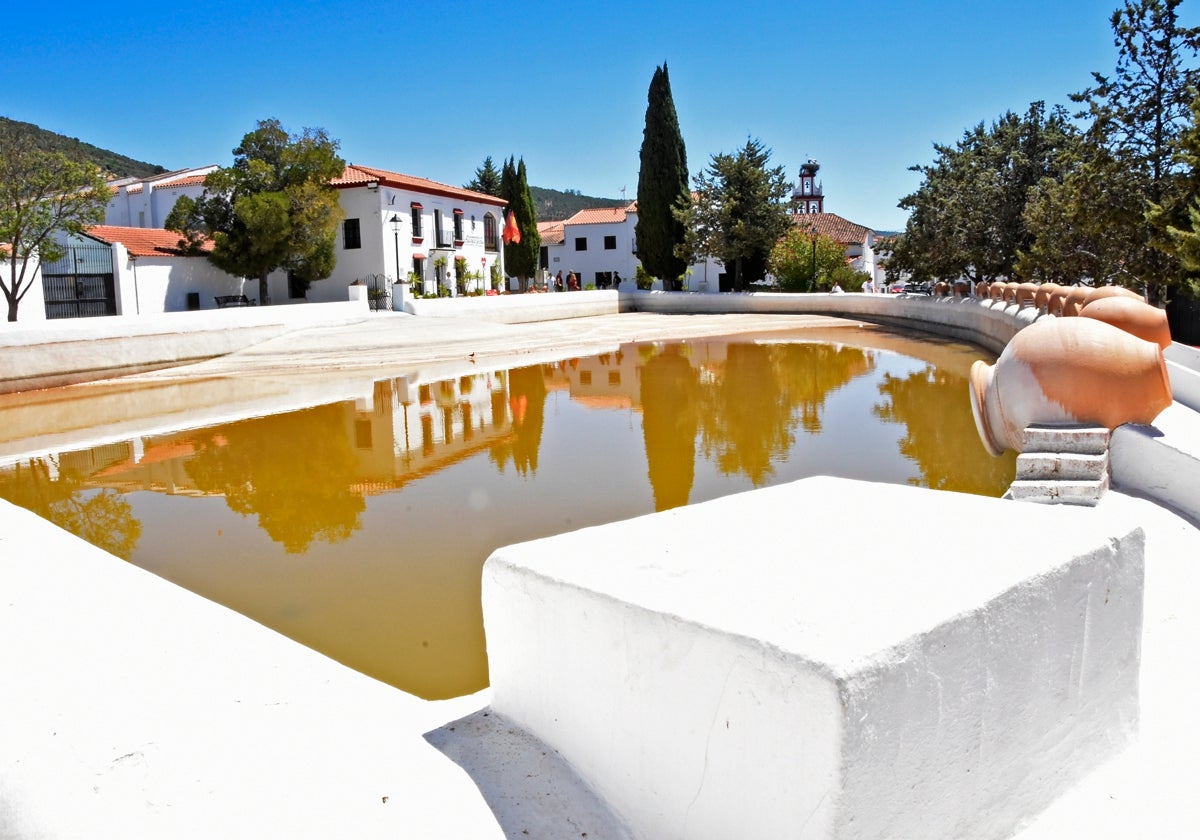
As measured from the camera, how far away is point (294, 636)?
5.66 meters

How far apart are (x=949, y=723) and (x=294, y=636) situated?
14.2 ft

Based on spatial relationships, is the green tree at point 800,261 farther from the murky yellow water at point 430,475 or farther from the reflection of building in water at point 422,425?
the reflection of building in water at point 422,425

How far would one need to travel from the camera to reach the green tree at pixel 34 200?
78.3 ft

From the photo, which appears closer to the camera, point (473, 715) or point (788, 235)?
point (473, 715)

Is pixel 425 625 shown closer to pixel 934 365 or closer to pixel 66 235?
pixel 934 365

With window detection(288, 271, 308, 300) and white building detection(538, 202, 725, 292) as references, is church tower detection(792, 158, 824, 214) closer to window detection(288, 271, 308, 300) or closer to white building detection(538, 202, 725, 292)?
white building detection(538, 202, 725, 292)

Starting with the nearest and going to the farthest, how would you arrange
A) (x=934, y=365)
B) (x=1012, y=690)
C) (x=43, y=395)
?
(x=1012, y=690), (x=43, y=395), (x=934, y=365)

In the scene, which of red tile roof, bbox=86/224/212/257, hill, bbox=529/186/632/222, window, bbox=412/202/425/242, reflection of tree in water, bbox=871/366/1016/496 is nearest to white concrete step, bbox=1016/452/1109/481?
reflection of tree in water, bbox=871/366/1016/496

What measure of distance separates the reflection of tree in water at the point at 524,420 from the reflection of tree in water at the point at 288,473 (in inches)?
71.0

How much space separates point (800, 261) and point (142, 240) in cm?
2535

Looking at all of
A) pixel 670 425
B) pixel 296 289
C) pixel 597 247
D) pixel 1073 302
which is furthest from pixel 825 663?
pixel 597 247

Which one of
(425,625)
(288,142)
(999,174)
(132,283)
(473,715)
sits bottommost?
(425,625)

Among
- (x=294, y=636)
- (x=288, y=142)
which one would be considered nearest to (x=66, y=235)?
(x=288, y=142)

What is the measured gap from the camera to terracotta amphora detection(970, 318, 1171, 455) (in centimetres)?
627
